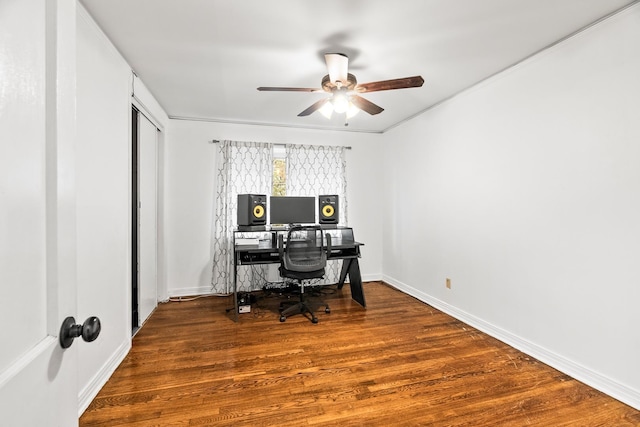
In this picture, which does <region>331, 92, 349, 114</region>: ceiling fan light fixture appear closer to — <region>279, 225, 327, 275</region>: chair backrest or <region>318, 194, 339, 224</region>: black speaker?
<region>279, 225, 327, 275</region>: chair backrest

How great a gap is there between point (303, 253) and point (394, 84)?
186 cm

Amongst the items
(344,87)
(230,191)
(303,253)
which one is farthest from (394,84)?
(230,191)

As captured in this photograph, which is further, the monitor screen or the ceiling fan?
the monitor screen

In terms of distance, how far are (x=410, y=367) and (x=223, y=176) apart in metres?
3.00

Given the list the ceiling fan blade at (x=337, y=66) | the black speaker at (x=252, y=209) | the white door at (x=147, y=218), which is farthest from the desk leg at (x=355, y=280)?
the white door at (x=147, y=218)

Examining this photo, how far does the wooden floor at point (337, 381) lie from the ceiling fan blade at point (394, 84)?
2.00 meters

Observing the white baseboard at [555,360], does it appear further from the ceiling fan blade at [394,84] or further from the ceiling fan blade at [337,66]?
the ceiling fan blade at [337,66]

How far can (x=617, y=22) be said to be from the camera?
72.0 inches

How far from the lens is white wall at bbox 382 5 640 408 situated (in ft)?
5.94

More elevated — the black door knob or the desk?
the black door knob

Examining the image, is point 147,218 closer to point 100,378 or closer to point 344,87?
point 100,378

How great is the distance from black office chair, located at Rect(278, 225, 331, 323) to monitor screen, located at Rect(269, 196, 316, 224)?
0.56m

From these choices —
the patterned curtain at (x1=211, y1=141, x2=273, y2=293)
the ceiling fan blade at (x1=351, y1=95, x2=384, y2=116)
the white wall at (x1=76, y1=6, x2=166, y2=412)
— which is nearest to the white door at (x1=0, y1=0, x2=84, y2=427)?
the white wall at (x1=76, y1=6, x2=166, y2=412)

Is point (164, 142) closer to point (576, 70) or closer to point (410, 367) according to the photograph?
point (410, 367)
